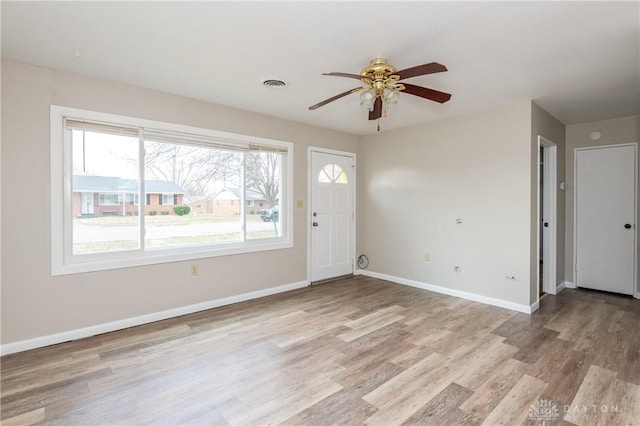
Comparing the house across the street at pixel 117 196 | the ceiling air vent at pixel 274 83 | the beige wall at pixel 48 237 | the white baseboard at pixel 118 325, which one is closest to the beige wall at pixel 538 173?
the ceiling air vent at pixel 274 83

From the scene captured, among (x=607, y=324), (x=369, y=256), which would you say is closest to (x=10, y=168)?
(x=369, y=256)

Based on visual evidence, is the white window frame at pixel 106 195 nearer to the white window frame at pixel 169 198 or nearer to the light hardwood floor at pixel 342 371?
the white window frame at pixel 169 198

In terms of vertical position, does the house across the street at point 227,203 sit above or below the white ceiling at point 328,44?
below

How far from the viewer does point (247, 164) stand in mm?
4148

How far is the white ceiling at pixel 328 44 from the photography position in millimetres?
1943

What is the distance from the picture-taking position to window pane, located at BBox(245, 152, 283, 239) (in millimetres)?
4211

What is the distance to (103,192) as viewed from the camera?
3098 millimetres

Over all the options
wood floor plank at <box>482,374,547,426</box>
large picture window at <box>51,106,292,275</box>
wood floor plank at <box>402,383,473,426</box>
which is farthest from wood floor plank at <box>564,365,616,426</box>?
large picture window at <box>51,106,292,275</box>

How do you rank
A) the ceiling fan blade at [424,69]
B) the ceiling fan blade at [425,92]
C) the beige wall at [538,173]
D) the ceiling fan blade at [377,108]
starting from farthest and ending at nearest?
the beige wall at [538,173] < the ceiling fan blade at [377,108] < the ceiling fan blade at [425,92] < the ceiling fan blade at [424,69]

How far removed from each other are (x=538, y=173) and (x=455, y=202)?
0.99 m

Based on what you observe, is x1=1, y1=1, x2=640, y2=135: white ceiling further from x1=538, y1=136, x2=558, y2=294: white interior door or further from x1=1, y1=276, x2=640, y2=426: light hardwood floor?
x1=1, y1=276, x2=640, y2=426: light hardwood floor

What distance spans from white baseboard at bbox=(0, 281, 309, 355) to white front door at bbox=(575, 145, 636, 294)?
466cm

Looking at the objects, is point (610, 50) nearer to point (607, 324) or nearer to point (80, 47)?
point (607, 324)

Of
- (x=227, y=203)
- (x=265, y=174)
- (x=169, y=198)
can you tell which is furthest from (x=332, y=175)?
(x=169, y=198)
